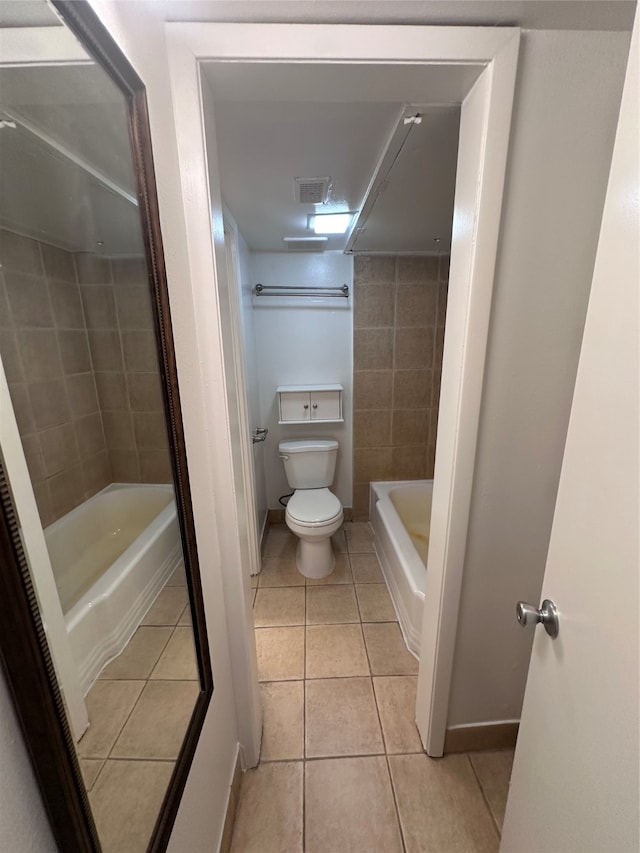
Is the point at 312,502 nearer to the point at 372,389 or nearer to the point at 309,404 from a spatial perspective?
the point at 309,404

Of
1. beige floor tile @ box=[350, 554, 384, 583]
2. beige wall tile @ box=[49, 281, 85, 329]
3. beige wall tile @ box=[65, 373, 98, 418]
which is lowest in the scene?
beige floor tile @ box=[350, 554, 384, 583]

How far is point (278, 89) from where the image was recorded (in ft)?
→ 2.66

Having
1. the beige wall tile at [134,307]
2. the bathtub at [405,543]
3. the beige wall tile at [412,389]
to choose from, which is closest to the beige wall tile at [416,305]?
the beige wall tile at [412,389]

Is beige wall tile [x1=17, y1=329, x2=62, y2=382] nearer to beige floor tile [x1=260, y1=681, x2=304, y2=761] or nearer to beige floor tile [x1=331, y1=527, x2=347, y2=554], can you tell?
beige floor tile [x1=260, y1=681, x2=304, y2=761]

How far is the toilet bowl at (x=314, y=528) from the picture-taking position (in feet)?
7.06

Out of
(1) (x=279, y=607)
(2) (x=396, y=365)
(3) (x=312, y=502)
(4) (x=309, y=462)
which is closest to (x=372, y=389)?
(2) (x=396, y=365)

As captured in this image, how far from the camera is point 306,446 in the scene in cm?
258

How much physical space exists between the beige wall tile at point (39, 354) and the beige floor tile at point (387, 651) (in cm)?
180

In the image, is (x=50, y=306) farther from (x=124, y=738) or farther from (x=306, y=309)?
(x=306, y=309)

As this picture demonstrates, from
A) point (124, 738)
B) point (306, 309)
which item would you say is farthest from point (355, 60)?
point (306, 309)

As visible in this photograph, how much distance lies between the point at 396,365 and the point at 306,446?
36.3 inches

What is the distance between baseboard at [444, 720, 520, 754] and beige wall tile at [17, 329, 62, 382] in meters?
1.70

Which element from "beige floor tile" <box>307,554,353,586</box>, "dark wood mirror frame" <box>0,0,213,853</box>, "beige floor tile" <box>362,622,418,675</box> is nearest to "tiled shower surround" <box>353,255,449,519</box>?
"beige floor tile" <box>307,554,353,586</box>

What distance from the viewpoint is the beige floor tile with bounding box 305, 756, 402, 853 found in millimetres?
1067
